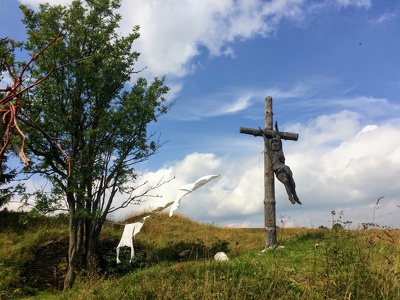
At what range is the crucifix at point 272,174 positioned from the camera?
13695mm

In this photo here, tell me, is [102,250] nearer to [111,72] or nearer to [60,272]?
[60,272]

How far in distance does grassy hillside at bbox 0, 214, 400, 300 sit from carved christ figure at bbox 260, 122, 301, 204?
5.82 feet

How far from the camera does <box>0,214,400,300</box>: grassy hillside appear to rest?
18.2 ft

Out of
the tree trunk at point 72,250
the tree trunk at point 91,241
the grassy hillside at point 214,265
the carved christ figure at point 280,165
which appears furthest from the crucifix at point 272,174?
the tree trunk at point 72,250

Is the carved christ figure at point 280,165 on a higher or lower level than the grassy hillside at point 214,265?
higher

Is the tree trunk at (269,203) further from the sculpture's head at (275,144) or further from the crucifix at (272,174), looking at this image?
the sculpture's head at (275,144)

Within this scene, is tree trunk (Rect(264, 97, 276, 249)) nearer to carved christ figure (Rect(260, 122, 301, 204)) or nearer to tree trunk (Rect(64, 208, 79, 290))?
carved christ figure (Rect(260, 122, 301, 204))

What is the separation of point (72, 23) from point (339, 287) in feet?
41.3

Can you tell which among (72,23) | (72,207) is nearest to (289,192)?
(72,207)

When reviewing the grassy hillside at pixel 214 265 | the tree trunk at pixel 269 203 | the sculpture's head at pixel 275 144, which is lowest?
the grassy hillside at pixel 214 265

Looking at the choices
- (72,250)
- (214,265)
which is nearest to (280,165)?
(214,265)

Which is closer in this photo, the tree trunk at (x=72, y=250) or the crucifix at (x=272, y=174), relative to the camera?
the tree trunk at (x=72, y=250)

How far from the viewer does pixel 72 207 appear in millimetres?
13602

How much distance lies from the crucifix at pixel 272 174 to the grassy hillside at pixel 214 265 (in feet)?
2.55
